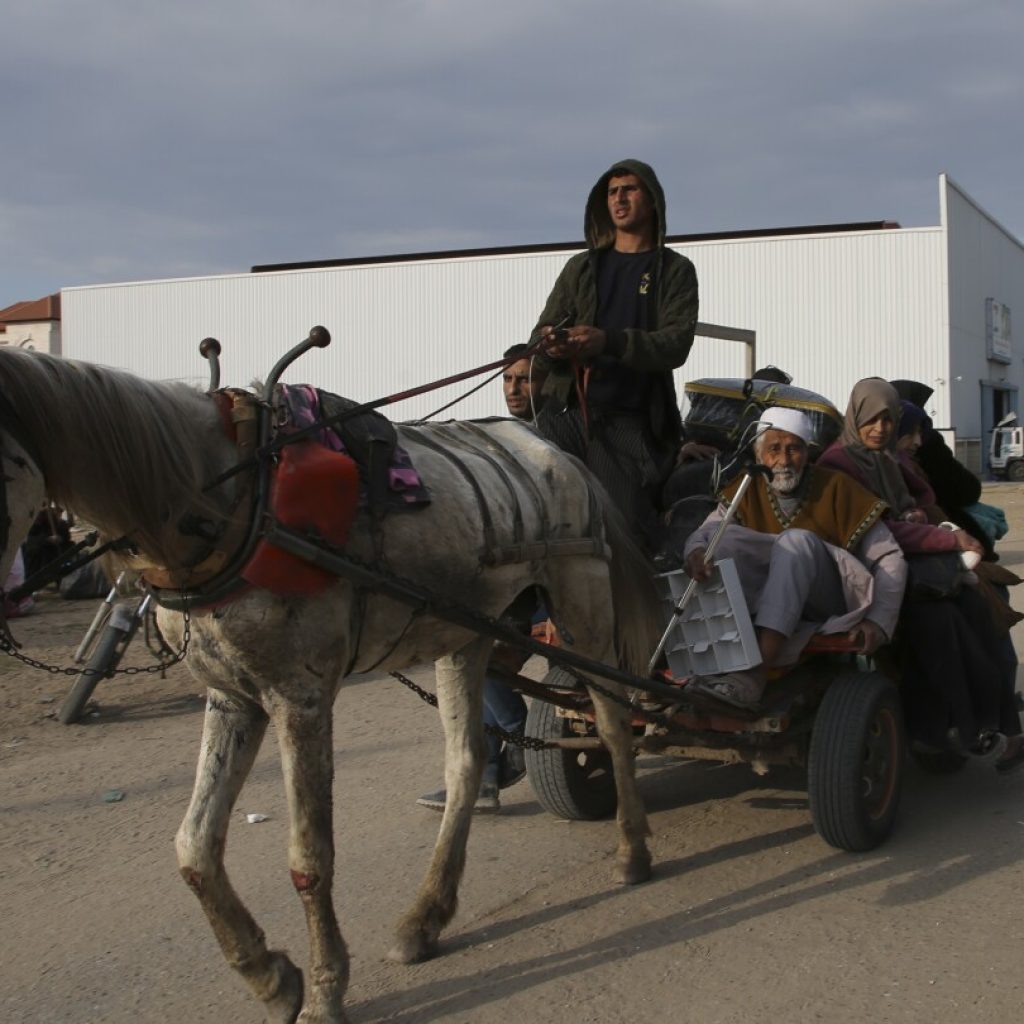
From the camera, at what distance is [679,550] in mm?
4785

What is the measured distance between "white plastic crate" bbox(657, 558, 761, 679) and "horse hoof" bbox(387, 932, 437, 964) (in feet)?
5.08

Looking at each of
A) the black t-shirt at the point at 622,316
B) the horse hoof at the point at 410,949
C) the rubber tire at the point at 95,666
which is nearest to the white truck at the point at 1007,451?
the rubber tire at the point at 95,666

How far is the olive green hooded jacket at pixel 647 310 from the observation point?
4402 mm

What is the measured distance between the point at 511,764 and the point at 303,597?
2.69 meters

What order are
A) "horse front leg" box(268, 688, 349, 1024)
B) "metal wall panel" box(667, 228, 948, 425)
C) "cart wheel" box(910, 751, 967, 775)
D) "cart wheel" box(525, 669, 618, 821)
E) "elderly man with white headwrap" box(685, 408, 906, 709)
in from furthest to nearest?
"metal wall panel" box(667, 228, 948, 425)
"cart wheel" box(910, 751, 967, 775)
"cart wheel" box(525, 669, 618, 821)
"elderly man with white headwrap" box(685, 408, 906, 709)
"horse front leg" box(268, 688, 349, 1024)

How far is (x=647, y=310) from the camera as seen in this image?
15.4 feet

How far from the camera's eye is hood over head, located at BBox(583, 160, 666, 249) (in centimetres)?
468

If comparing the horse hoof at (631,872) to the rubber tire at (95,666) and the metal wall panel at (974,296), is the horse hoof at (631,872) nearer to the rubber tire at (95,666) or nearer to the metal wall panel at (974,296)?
the rubber tire at (95,666)

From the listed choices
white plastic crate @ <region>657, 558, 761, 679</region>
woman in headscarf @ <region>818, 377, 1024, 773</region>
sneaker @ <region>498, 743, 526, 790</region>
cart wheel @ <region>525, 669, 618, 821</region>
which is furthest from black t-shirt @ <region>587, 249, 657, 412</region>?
sneaker @ <region>498, 743, 526, 790</region>

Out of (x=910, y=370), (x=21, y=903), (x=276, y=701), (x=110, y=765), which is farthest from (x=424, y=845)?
(x=910, y=370)

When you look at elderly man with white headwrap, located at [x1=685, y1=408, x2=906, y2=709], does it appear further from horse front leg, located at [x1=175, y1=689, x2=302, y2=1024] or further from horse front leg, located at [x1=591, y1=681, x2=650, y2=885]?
horse front leg, located at [x1=175, y1=689, x2=302, y2=1024]

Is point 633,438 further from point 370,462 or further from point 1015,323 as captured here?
point 1015,323

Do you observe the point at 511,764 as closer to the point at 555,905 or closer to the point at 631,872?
the point at 631,872

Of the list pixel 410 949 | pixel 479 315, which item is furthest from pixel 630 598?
pixel 479 315
